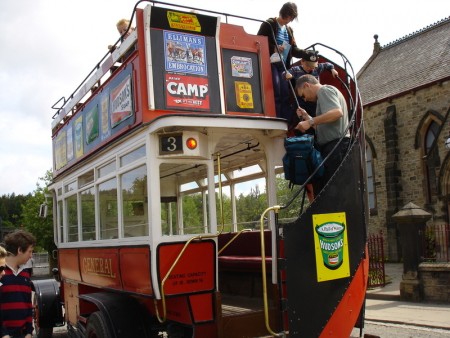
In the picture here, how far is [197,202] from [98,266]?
55.7 inches

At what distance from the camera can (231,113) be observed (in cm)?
518

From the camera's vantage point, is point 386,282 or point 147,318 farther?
point 386,282

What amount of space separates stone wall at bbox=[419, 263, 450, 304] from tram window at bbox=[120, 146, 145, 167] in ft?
30.6

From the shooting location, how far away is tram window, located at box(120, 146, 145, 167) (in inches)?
201

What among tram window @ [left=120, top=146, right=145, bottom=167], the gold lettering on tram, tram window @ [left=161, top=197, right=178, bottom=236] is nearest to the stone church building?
tram window @ [left=161, top=197, right=178, bottom=236]

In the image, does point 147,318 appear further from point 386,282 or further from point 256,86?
point 386,282

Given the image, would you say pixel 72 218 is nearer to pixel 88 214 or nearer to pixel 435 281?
pixel 88 214

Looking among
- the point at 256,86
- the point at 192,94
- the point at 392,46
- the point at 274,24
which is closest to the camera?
the point at 192,94

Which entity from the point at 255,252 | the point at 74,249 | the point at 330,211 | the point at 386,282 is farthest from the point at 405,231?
the point at 330,211

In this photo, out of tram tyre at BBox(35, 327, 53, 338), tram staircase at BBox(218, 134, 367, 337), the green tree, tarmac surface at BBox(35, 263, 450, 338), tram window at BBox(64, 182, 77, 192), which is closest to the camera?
tram staircase at BBox(218, 134, 367, 337)

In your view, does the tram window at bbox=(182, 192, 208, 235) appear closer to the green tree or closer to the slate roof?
the slate roof

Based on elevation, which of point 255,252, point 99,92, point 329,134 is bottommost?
point 255,252

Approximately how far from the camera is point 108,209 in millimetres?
6078

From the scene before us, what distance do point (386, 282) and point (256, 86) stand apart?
1210cm
